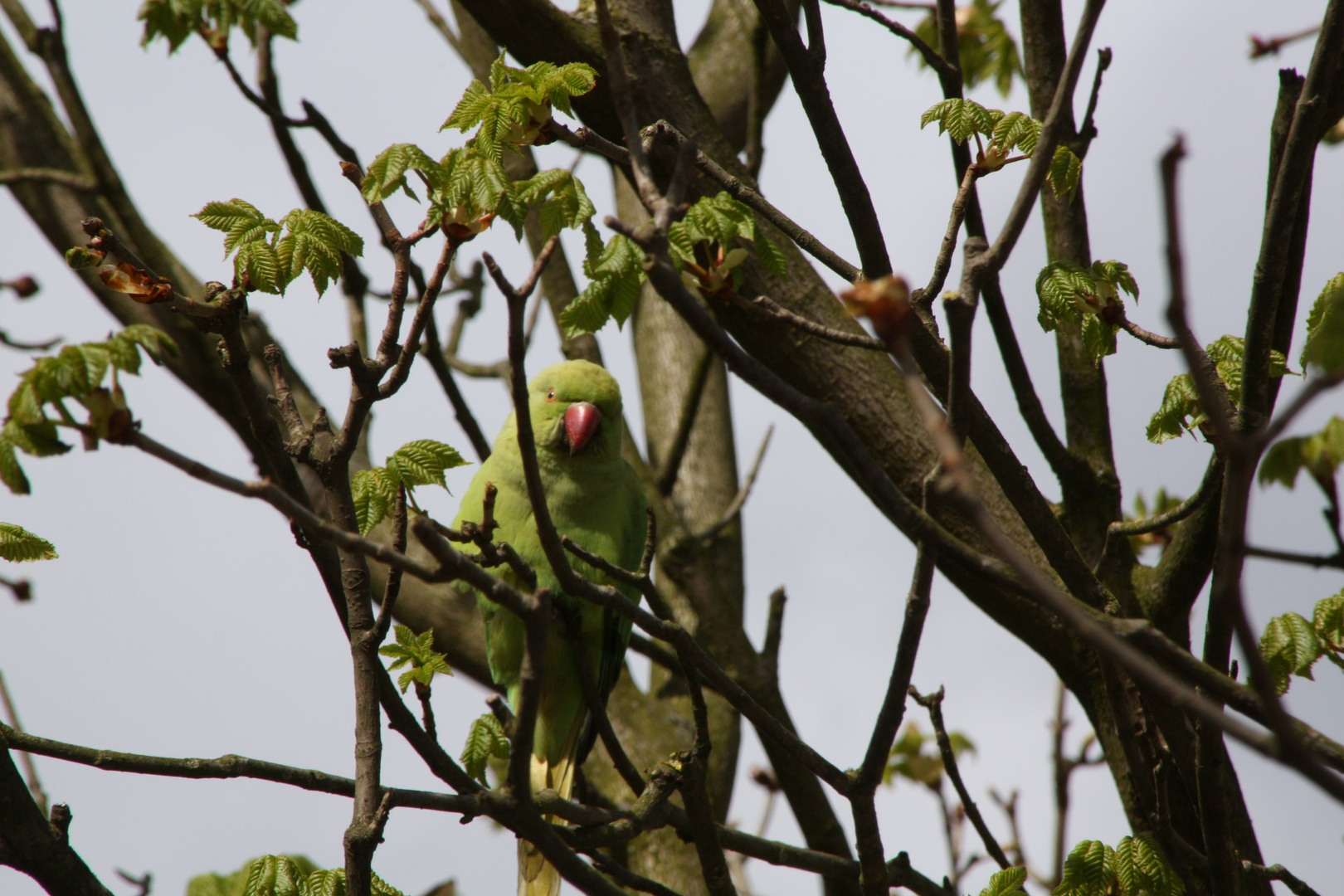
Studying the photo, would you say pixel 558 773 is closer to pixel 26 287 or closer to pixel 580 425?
pixel 580 425

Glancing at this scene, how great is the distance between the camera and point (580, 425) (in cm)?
350

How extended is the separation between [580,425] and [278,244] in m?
1.51

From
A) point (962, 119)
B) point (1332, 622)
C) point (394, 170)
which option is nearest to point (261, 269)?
point (394, 170)

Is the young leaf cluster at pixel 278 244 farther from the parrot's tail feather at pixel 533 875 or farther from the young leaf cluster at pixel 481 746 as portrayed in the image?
the parrot's tail feather at pixel 533 875

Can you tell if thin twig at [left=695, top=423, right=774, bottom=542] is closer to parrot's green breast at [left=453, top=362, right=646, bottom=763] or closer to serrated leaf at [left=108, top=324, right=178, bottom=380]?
parrot's green breast at [left=453, top=362, right=646, bottom=763]

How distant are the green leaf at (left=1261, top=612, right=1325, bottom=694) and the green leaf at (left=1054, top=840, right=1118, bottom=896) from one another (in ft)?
1.95

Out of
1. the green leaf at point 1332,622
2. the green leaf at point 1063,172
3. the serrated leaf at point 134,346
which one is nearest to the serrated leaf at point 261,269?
the serrated leaf at point 134,346

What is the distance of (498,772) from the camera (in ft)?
13.9

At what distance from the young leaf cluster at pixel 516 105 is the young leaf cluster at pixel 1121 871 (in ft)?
6.54

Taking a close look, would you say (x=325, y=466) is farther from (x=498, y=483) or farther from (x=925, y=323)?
(x=498, y=483)

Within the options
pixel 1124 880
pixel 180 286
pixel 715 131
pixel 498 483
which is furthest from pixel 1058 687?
pixel 180 286

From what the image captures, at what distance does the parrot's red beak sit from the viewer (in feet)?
11.5

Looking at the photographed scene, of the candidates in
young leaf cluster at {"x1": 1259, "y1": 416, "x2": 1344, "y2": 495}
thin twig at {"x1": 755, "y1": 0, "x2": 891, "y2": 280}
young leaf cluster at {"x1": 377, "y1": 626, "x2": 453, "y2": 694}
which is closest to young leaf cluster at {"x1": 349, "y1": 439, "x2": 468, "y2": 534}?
young leaf cluster at {"x1": 377, "y1": 626, "x2": 453, "y2": 694}

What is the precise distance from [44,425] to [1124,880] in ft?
7.36
